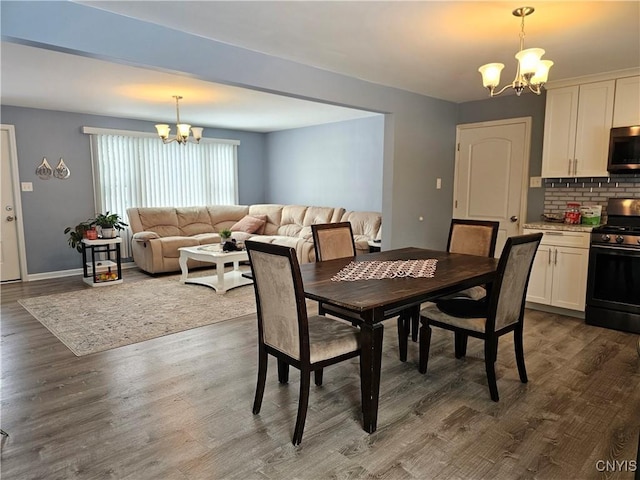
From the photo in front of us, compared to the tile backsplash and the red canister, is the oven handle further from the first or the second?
the tile backsplash

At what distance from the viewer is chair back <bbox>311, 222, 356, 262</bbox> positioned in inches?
127

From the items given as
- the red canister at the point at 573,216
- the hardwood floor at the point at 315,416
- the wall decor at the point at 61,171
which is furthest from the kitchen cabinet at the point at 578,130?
the wall decor at the point at 61,171

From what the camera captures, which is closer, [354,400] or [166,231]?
[354,400]

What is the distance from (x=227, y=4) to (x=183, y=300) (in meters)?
3.21

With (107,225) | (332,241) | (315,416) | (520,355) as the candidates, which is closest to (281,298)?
(315,416)

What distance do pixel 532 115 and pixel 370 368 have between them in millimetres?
3734

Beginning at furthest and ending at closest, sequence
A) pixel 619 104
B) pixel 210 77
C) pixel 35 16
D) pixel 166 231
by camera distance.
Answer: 1. pixel 166 231
2. pixel 619 104
3. pixel 210 77
4. pixel 35 16

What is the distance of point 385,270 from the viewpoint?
2658 millimetres

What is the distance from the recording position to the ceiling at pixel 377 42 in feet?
7.93

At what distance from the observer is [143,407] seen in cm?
240

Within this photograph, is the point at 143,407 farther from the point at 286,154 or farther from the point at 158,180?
the point at 286,154

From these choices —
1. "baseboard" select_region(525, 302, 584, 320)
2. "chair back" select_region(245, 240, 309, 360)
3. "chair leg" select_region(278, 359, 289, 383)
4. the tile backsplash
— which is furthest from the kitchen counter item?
Answer: "chair back" select_region(245, 240, 309, 360)

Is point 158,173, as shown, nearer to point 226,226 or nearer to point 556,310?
point 226,226

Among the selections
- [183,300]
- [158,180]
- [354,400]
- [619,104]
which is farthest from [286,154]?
[354,400]
